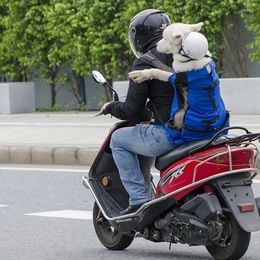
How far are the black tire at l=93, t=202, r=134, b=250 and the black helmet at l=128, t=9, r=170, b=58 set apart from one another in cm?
120

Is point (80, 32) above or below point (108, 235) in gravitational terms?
below

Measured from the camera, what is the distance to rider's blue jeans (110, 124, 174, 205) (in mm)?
6949

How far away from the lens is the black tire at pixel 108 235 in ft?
24.6

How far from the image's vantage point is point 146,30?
7035 mm

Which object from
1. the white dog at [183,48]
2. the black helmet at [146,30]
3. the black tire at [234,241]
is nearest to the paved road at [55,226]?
the black tire at [234,241]

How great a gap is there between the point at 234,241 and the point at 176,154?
633 mm

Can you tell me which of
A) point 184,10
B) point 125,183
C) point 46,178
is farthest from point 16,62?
point 125,183

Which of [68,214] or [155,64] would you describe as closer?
[155,64]

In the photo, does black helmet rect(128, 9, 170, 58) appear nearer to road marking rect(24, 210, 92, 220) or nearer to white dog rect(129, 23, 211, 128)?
white dog rect(129, 23, 211, 128)

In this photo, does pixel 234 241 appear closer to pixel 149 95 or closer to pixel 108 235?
pixel 149 95

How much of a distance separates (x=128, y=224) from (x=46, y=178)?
5.24 meters

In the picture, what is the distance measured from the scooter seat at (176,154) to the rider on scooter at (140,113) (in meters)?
0.05

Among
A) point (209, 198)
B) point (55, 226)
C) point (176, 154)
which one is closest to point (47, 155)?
point (55, 226)

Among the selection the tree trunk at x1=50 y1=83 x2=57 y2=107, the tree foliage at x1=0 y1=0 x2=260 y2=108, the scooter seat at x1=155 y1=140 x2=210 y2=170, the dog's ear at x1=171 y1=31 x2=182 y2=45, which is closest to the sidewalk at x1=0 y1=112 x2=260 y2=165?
the tree foliage at x1=0 y1=0 x2=260 y2=108
